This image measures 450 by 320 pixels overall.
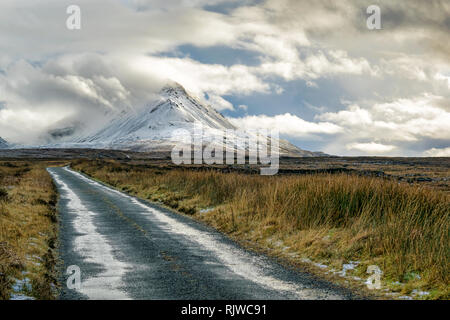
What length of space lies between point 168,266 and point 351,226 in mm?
5393

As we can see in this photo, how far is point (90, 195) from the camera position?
90.1 feet

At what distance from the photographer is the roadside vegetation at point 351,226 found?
337 inches

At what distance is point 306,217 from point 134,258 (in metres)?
5.95

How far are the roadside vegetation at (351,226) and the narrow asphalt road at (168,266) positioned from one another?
41.8 inches

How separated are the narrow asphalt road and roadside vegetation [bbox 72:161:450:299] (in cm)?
106

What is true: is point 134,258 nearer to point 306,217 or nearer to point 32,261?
point 32,261

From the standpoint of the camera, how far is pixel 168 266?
9.63 meters

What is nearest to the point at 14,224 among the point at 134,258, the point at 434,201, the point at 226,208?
the point at 134,258
